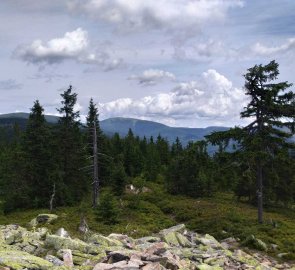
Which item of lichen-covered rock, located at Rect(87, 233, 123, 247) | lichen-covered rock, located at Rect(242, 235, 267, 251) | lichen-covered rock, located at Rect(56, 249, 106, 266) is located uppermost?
lichen-covered rock, located at Rect(56, 249, 106, 266)

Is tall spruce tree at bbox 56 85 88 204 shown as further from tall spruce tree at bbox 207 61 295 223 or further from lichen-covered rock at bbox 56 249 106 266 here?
lichen-covered rock at bbox 56 249 106 266

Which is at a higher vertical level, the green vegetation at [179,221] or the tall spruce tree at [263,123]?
the tall spruce tree at [263,123]

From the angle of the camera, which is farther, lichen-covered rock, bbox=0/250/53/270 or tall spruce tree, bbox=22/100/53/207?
tall spruce tree, bbox=22/100/53/207

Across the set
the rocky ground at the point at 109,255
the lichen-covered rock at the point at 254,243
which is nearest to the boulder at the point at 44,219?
the rocky ground at the point at 109,255

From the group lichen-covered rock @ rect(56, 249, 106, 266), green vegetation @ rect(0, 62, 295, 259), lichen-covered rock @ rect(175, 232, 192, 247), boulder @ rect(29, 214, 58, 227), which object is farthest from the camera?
boulder @ rect(29, 214, 58, 227)

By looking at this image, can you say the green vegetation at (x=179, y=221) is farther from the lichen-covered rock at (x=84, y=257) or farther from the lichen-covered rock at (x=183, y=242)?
the lichen-covered rock at (x=84, y=257)

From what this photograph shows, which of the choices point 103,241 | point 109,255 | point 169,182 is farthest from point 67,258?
Answer: point 169,182

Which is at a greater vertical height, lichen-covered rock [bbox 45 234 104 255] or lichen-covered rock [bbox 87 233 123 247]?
lichen-covered rock [bbox 45 234 104 255]

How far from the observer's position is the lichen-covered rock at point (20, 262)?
12.9 metres

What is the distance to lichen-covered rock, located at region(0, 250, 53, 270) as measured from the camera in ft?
42.4

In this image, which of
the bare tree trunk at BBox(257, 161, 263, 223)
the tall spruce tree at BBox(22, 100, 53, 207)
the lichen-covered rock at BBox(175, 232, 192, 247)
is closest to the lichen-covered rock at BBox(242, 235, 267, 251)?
the lichen-covered rock at BBox(175, 232, 192, 247)

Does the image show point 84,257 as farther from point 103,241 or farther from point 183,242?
point 183,242

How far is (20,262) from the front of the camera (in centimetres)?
1346

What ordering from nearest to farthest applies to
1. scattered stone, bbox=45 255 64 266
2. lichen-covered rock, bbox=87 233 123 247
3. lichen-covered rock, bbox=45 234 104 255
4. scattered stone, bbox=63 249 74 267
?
1. scattered stone, bbox=45 255 64 266
2. scattered stone, bbox=63 249 74 267
3. lichen-covered rock, bbox=45 234 104 255
4. lichen-covered rock, bbox=87 233 123 247
